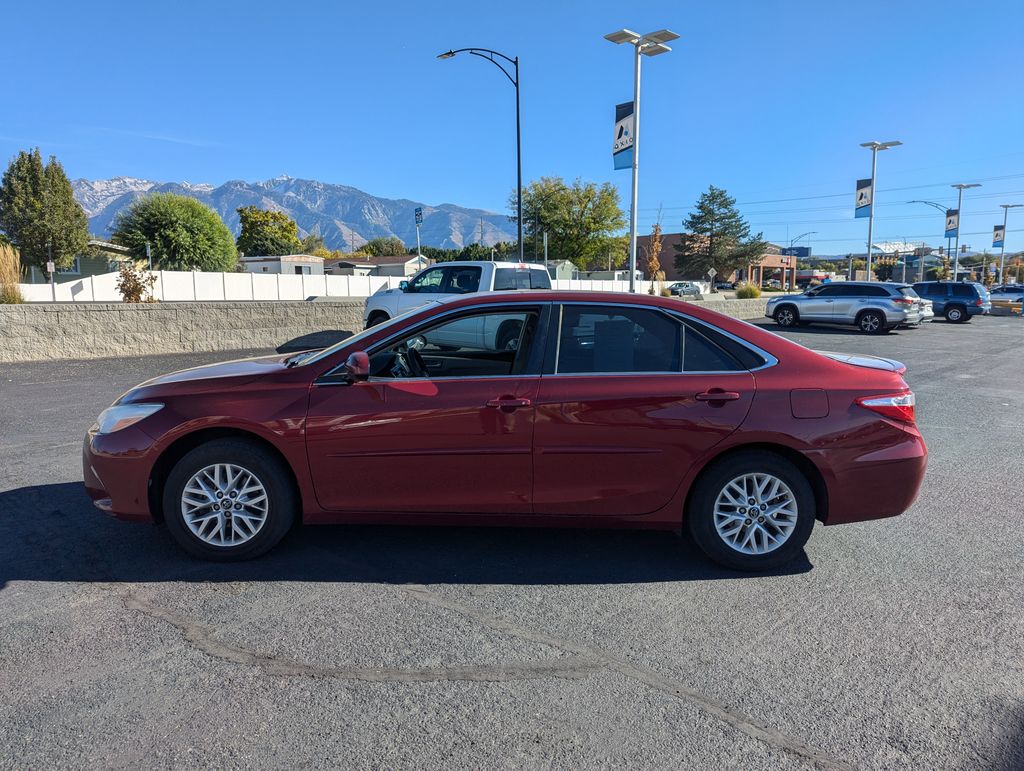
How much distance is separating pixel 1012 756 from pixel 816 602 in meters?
1.22

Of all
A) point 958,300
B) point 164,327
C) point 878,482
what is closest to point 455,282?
point 164,327

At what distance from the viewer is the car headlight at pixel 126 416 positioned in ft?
12.8

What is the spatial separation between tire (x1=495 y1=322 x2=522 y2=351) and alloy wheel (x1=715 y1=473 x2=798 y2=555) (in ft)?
4.84

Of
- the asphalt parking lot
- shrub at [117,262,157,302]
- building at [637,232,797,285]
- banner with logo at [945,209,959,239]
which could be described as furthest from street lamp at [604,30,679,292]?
building at [637,232,797,285]

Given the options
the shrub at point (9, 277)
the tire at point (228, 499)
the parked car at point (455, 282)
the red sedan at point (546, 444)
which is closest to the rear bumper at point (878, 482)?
the red sedan at point (546, 444)

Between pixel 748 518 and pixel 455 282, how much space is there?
10.5m

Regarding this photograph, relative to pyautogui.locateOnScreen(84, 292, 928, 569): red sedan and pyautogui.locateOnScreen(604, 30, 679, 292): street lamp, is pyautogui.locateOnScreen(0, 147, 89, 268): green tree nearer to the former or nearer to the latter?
pyautogui.locateOnScreen(604, 30, 679, 292): street lamp

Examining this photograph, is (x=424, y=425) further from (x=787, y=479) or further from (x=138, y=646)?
(x=787, y=479)

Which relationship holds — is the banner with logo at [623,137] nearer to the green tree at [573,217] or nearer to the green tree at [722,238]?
the green tree at [573,217]

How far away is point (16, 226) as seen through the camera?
156 feet

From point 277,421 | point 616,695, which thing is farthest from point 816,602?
point 277,421

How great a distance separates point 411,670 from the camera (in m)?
2.93

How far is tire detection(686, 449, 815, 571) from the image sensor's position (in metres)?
3.84

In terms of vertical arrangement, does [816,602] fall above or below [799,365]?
below
